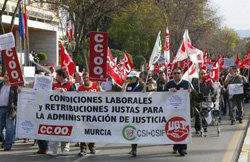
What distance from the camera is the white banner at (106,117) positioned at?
10.6m

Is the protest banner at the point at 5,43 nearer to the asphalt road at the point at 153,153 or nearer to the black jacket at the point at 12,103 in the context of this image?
the black jacket at the point at 12,103

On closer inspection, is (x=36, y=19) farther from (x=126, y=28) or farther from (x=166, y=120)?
(x=166, y=120)

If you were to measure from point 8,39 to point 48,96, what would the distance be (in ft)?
5.33

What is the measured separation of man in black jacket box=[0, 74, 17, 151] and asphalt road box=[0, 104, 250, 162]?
1.01ft

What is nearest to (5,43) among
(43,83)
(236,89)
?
(43,83)

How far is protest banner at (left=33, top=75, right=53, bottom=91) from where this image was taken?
36.7 feet

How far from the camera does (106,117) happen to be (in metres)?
10.8

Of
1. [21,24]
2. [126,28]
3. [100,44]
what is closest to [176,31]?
[126,28]

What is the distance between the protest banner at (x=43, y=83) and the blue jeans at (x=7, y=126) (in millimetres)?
1637

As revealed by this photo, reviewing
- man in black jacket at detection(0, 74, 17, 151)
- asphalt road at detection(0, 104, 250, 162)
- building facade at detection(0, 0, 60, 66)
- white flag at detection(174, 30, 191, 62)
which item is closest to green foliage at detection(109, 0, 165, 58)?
building facade at detection(0, 0, 60, 66)

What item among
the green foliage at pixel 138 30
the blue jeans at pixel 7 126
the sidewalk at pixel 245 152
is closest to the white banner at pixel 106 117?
the sidewalk at pixel 245 152

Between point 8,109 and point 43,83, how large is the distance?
1.62m

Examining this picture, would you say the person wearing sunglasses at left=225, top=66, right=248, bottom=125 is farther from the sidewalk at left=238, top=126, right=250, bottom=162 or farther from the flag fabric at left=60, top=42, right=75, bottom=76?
the flag fabric at left=60, top=42, right=75, bottom=76

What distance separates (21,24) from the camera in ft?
92.2
